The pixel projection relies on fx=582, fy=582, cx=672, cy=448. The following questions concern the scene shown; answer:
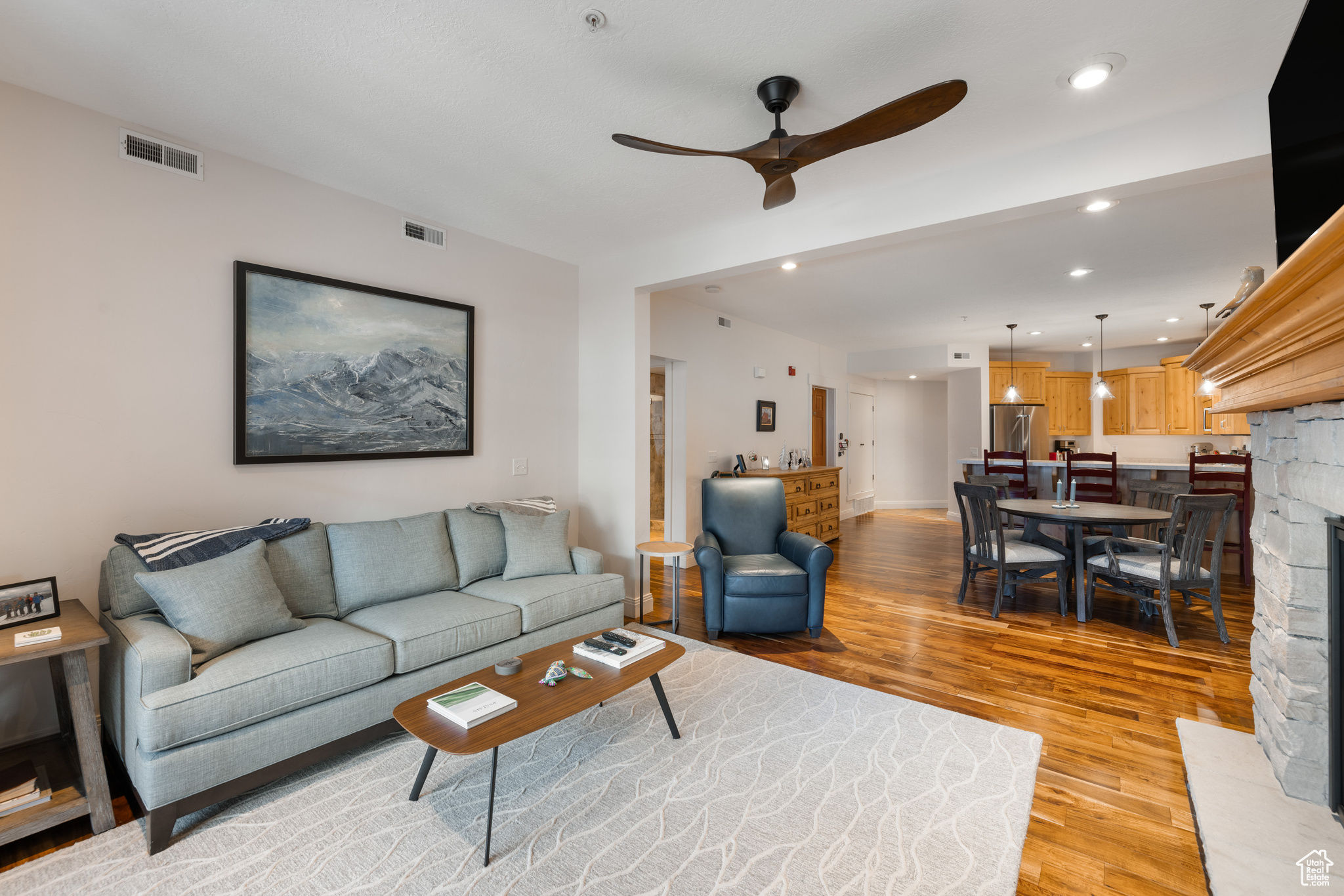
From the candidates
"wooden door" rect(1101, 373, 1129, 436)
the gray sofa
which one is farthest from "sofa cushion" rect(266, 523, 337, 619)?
"wooden door" rect(1101, 373, 1129, 436)

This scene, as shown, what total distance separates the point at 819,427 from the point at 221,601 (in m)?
7.30

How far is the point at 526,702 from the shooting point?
6.77ft

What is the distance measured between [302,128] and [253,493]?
1.75 meters

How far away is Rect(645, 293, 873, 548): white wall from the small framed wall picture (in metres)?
0.06

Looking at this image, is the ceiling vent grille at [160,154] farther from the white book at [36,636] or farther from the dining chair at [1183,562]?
the dining chair at [1183,562]

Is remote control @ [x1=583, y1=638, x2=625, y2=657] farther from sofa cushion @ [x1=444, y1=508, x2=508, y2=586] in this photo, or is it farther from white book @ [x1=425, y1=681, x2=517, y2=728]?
sofa cushion @ [x1=444, y1=508, x2=508, y2=586]

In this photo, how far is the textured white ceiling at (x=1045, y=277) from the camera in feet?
11.9

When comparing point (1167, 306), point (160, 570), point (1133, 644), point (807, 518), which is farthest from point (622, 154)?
point (1167, 306)

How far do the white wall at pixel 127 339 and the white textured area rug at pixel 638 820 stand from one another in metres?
1.21

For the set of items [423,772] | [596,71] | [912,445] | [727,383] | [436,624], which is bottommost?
[423,772]

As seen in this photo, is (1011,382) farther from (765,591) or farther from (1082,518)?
(765,591)

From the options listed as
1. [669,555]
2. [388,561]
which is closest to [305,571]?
[388,561]

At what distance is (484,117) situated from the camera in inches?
99.6

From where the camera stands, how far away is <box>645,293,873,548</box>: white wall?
563 cm
